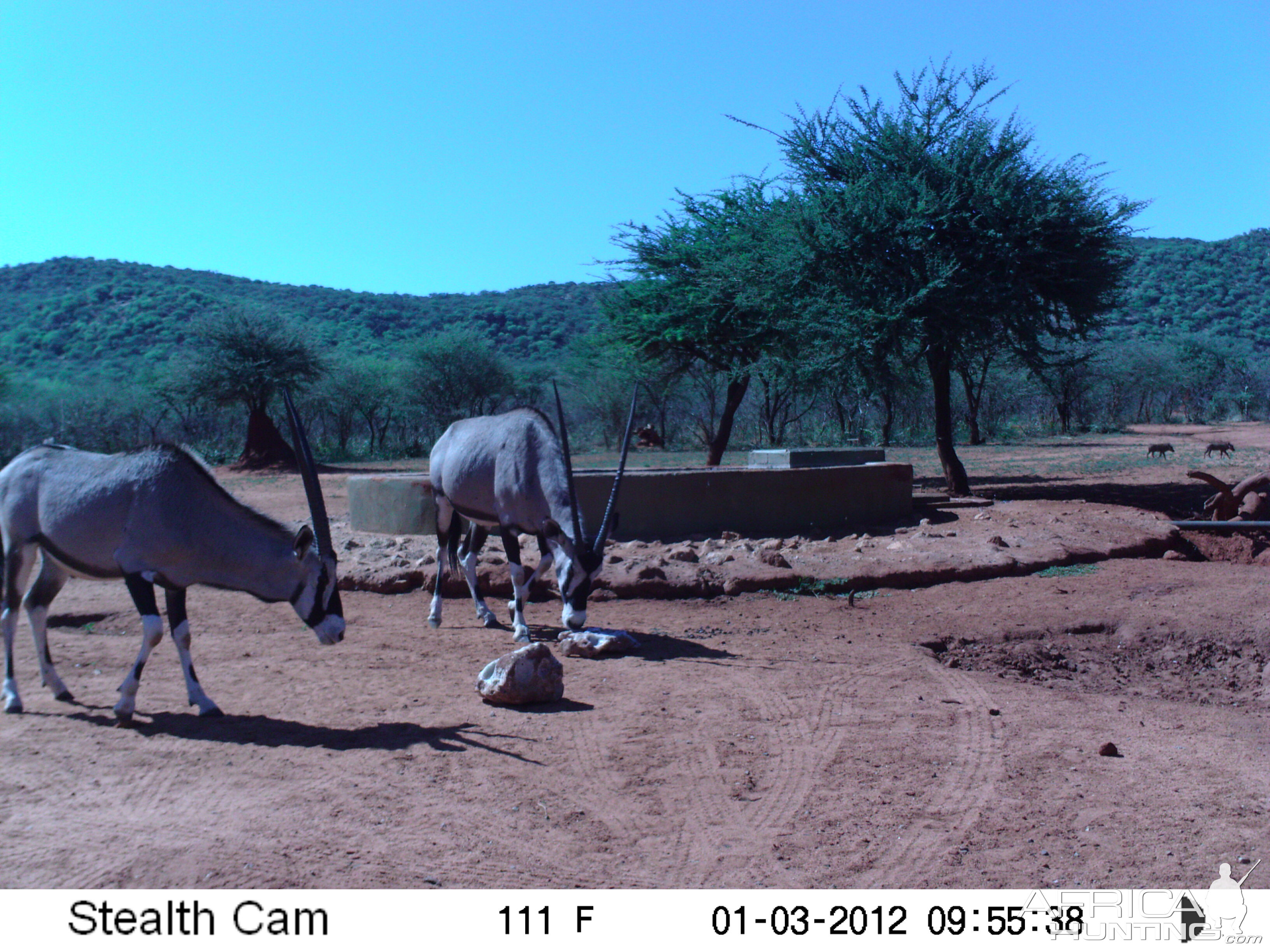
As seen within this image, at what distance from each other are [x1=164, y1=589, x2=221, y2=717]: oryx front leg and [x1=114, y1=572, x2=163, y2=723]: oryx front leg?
104 millimetres

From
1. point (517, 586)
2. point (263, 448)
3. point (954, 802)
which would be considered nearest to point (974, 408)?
point (263, 448)

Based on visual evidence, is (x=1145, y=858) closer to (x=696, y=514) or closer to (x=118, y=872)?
(x=118, y=872)

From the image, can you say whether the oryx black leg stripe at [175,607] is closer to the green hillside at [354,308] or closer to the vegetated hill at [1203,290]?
the green hillside at [354,308]

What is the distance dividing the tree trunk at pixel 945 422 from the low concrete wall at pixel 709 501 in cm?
433

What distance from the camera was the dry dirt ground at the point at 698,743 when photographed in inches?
144

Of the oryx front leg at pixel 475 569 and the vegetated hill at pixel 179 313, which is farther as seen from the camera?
the vegetated hill at pixel 179 313

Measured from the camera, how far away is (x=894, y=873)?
3.57 m

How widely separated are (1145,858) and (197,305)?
6730cm

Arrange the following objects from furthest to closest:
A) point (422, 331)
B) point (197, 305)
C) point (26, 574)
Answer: point (422, 331) < point (197, 305) < point (26, 574)

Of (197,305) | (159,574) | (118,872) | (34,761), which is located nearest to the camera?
(118,872)

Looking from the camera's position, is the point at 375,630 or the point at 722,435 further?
the point at 722,435

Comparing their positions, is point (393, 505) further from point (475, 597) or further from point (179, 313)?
point (179, 313)

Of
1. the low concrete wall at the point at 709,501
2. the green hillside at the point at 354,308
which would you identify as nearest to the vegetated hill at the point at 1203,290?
the green hillside at the point at 354,308

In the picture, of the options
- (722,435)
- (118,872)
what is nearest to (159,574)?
(118,872)
